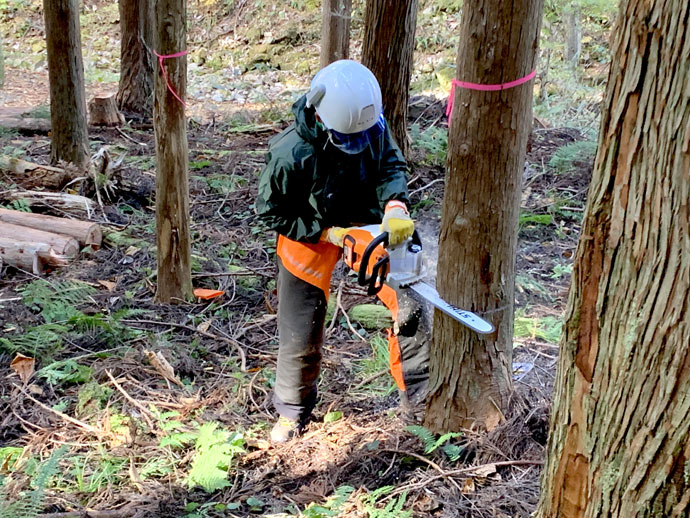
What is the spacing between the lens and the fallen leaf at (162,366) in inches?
168

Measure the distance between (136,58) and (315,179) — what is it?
8.78 metres

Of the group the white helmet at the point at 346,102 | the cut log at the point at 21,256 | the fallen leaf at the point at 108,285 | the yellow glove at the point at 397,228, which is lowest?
the fallen leaf at the point at 108,285

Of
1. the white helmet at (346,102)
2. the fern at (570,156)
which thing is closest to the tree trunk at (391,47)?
the fern at (570,156)

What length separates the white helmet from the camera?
123 inches

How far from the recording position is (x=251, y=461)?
3570mm

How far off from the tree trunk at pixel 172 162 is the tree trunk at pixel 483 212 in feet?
8.16

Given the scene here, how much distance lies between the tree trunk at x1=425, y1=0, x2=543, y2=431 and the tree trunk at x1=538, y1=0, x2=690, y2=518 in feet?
3.92

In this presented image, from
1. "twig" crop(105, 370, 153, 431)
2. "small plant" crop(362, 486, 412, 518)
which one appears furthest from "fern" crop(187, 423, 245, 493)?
"small plant" crop(362, 486, 412, 518)

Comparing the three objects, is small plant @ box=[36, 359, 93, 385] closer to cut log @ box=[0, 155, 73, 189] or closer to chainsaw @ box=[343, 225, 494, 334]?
chainsaw @ box=[343, 225, 494, 334]

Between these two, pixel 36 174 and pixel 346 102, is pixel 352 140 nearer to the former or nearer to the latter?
pixel 346 102

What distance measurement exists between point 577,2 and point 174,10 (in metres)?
7.28

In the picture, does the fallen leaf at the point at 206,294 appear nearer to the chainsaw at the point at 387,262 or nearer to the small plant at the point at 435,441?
the chainsaw at the point at 387,262

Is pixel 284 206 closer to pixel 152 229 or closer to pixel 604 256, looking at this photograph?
pixel 604 256

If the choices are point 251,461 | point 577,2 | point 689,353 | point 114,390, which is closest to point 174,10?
point 114,390
